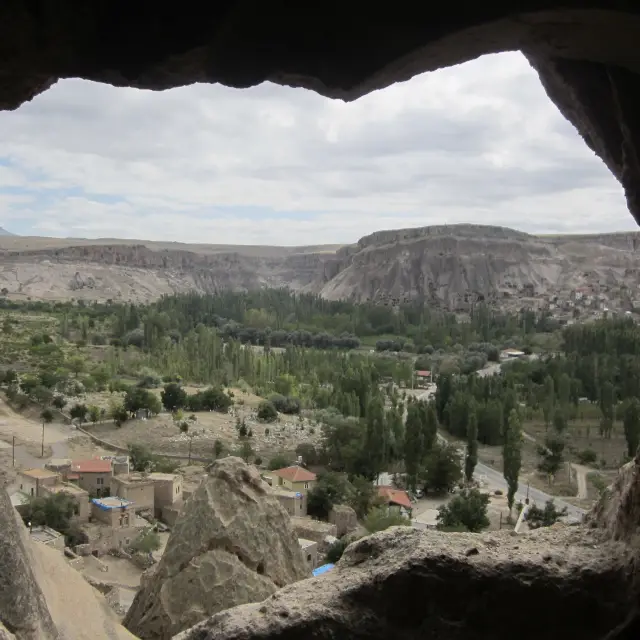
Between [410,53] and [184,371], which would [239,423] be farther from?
[410,53]

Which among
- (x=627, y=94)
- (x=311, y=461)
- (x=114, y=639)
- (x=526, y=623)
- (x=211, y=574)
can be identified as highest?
(x=627, y=94)

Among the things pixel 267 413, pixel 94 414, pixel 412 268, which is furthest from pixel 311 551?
pixel 412 268

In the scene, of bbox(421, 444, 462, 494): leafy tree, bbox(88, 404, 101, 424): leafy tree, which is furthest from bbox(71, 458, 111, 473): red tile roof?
bbox(421, 444, 462, 494): leafy tree

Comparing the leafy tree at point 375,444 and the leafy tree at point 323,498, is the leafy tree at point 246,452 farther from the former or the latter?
the leafy tree at point 323,498

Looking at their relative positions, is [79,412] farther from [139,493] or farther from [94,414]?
[139,493]

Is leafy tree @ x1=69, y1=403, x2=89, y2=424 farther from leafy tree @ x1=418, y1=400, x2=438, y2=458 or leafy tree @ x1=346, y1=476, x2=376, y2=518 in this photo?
leafy tree @ x1=418, y1=400, x2=438, y2=458

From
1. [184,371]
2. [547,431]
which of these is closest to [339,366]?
[184,371]

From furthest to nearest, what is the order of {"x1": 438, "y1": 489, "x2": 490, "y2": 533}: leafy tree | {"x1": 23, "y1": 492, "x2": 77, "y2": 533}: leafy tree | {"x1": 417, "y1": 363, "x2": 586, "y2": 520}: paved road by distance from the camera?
{"x1": 417, "y1": 363, "x2": 586, "y2": 520}: paved road < {"x1": 438, "y1": 489, "x2": 490, "y2": 533}: leafy tree < {"x1": 23, "y1": 492, "x2": 77, "y2": 533}: leafy tree
